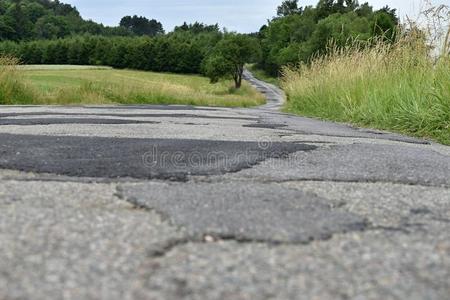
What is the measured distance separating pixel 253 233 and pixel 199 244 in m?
0.21

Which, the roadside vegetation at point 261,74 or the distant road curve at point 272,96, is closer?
the distant road curve at point 272,96

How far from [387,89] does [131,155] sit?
5169mm

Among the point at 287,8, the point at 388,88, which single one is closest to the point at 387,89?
the point at 388,88

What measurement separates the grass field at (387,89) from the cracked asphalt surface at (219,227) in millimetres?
2791

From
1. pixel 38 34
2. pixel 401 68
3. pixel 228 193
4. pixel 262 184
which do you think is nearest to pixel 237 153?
pixel 262 184

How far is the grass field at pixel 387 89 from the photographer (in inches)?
227

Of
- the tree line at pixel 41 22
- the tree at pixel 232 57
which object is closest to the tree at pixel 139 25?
the tree line at pixel 41 22

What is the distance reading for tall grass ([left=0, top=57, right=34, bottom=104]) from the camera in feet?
42.7

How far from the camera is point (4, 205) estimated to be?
6.15 feet

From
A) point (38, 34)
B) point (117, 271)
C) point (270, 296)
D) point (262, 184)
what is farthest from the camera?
point (38, 34)

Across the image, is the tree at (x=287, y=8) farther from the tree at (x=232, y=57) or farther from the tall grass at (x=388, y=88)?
the tall grass at (x=388, y=88)

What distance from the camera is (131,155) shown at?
3223mm

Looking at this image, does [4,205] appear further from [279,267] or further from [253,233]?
[279,267]

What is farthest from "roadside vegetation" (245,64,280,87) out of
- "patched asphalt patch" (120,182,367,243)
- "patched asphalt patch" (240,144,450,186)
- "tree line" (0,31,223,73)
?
"patched asphalt patch" (120,182,367,243)
